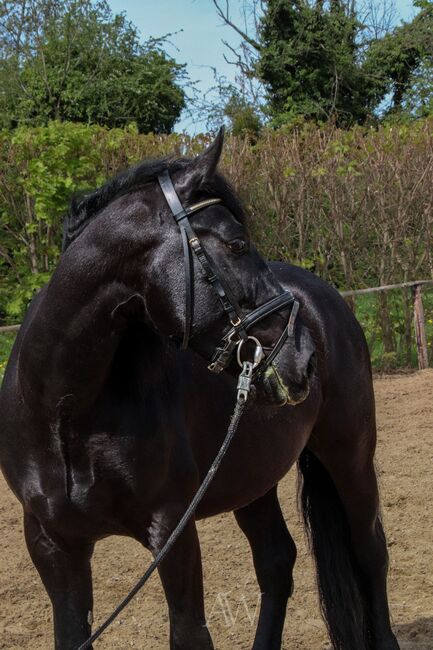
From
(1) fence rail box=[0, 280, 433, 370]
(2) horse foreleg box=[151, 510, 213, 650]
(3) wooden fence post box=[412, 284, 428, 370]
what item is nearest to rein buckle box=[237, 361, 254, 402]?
(2) horse foreleg box=[151, 510, 213, 650]

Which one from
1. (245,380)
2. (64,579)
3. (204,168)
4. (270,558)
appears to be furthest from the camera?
(270,558)

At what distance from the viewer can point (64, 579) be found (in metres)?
2.62

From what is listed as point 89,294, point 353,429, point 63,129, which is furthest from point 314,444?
point 63,129

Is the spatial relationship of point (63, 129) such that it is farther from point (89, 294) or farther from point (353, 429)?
point (89, 294)

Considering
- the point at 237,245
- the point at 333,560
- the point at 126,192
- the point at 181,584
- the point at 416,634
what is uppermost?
the point at 126,192

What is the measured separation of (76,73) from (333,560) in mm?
16353

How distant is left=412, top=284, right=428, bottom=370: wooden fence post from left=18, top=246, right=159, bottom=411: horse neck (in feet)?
23.6

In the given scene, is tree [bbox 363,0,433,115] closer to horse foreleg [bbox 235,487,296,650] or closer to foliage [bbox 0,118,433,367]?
foliage [bbox 0,118,433,367]

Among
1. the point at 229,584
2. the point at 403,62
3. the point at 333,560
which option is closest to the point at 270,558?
the point at 333,560

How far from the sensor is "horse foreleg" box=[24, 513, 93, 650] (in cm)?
259

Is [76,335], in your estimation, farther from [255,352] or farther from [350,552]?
[350,552]

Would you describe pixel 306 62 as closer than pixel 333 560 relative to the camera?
No

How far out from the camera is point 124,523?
8.30 ft

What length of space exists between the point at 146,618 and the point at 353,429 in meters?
1.52
